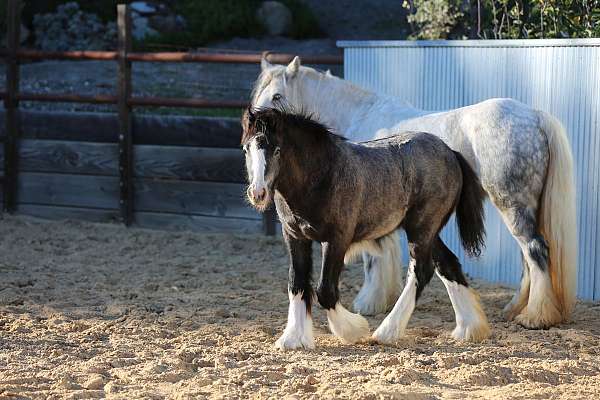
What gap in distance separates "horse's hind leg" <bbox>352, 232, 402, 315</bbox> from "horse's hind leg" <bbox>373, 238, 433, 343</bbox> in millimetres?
817

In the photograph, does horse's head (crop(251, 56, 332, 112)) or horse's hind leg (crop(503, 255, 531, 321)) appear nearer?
horse's hind leg (crop(503, 255, 531, 321))

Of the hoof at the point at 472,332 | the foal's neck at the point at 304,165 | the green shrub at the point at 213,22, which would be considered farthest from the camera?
the green shrub at the point at 213,22

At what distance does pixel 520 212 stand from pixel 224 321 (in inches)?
72.0

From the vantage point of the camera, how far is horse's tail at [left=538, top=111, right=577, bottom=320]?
18.1ft

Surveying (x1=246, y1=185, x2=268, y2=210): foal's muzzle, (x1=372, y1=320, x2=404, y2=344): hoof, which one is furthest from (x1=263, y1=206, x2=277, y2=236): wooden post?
(x1=246, y1=185, x2=268, y2=210): foal's muzzle

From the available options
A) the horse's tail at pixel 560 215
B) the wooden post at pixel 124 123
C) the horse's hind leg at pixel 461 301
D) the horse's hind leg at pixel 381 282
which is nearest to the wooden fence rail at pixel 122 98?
the wooden post at pixel 124 123

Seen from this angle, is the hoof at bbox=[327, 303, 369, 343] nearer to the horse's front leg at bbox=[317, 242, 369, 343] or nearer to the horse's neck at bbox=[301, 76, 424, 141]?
the horse's front leg at bbox=[317, 242, 369, 343]

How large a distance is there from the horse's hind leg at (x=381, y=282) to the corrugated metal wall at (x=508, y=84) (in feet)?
3.37

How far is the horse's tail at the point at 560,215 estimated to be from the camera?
551 cm

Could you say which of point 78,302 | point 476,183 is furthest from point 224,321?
point 476,183

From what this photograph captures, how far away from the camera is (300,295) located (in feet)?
16.2

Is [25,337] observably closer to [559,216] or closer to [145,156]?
[559,216]

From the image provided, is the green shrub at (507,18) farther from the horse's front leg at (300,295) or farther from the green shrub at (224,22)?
the green shrub at (224,22)

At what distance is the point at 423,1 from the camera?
855 centimetres
